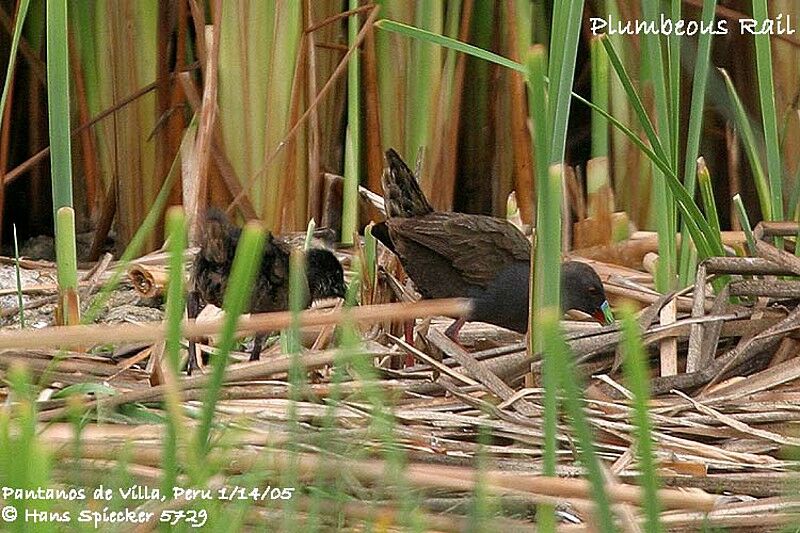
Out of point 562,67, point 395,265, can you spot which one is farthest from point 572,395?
point 395,265

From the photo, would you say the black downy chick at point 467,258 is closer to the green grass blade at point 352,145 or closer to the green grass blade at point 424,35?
the green grass blade at point 352,145

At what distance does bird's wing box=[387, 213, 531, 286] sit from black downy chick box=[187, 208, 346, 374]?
16 centimetres

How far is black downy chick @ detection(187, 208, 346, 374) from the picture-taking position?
→ 2.52m

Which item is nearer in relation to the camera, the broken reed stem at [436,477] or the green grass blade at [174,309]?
the green grass blade at [174,309]

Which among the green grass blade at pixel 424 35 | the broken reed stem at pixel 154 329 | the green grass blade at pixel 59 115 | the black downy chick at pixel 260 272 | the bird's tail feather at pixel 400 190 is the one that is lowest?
the black downy chick at pixel 260 272

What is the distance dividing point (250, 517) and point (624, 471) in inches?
19.5

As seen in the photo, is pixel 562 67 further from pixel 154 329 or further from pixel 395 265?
pixel 395 265

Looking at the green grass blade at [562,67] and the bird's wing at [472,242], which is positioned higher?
the green grass blade at [562,67]

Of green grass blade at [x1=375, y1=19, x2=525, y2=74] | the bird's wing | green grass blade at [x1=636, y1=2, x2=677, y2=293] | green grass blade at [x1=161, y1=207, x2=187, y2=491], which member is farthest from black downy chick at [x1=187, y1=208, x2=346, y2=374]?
green grass blade at [x1=161, y1=207, x2=187, y2=491]

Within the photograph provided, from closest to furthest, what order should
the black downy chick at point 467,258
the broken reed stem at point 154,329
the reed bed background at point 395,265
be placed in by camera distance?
the broken reed stem at point 154,329 → the reed bed background at point 395,265 → the black downy chick at point 467,258

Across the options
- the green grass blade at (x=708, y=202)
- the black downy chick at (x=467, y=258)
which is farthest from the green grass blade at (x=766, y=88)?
the black downy chick at (x=467, y=258)

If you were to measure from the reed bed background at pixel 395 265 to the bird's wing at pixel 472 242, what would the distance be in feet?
0.38

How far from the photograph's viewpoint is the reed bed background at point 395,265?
3.72ft

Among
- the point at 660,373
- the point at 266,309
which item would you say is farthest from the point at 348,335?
the point at 266,309
